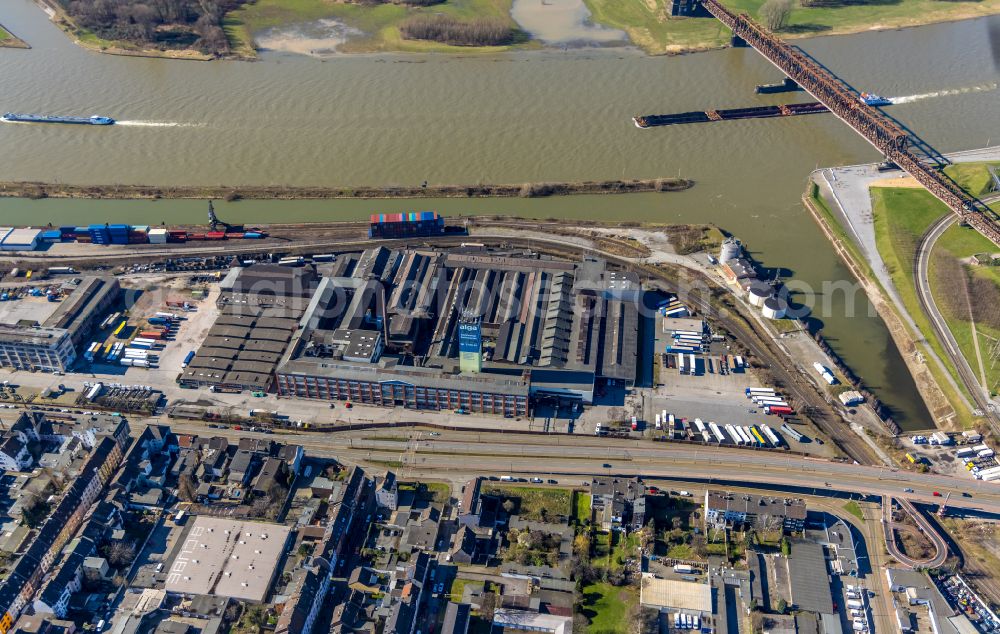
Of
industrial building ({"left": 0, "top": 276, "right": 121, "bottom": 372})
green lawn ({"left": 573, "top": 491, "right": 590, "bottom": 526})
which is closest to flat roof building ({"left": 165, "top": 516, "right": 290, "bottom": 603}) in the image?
green lawn ({"left": 573, "top": 491, "right": 590, "bottom": 526})

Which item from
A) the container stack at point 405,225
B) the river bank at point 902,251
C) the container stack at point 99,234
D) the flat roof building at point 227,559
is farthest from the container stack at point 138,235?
the river bank at point 902,251

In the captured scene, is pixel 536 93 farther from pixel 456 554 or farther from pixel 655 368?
pixel 456 554

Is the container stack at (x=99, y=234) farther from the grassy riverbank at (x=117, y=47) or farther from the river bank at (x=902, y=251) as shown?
the river bank at (x=902, y=251)

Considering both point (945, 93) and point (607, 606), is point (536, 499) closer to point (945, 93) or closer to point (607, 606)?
point (607, 606)

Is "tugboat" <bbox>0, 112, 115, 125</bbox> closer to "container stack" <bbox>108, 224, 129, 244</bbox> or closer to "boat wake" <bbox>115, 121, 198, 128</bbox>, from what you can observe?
"boat wake" <bbox>115, 121, 198, 128</bbox>

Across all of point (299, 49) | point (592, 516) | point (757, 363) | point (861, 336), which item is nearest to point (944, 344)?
point (861, 336)

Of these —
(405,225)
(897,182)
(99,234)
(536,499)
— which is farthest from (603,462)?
(99,234)
